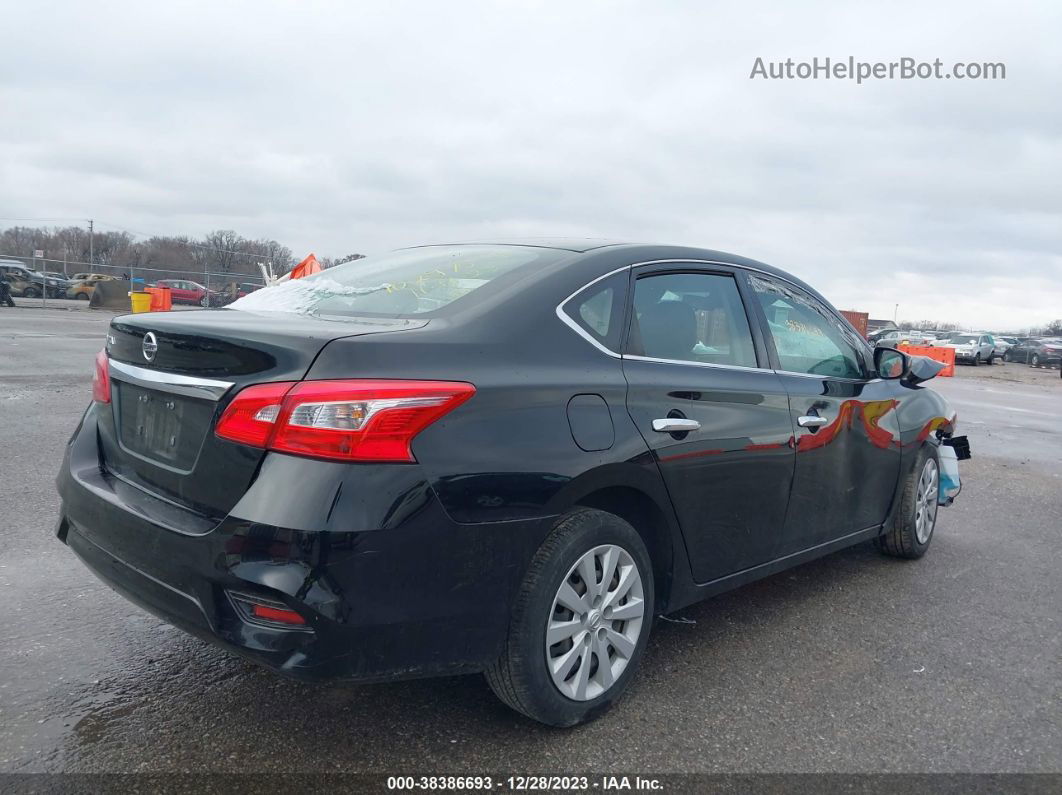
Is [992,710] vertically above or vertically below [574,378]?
below

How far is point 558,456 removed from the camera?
266 cm

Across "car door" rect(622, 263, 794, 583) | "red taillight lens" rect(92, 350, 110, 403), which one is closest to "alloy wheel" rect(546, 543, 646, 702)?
"car door" rect(622, 263, 794, 583)

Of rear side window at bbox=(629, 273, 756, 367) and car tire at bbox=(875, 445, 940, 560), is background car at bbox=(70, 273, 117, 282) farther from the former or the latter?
rear side window at bbox=(629, 273, 756, 367)

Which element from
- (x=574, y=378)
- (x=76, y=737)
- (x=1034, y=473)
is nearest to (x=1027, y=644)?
(x=574, y=378)

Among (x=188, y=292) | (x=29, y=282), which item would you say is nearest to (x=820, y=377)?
(x=188, y=292)

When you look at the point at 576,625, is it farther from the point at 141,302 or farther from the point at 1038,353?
the point at 1038,353

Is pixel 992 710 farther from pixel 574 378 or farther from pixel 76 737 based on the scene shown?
pixel 76 737

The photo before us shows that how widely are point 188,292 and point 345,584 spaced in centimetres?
4238

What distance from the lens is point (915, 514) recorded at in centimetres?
487

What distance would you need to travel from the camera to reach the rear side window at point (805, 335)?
3922 mm

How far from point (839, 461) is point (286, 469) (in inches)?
107

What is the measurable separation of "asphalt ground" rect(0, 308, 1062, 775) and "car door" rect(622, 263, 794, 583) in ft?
1.68

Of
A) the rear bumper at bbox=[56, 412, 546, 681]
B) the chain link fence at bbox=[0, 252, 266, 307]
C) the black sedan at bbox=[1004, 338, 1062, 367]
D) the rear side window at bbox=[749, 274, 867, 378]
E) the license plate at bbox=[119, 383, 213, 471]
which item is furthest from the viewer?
the black sedan at bbox=[1004, 338, 1062, 367]

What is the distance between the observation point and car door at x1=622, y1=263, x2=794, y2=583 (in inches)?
122
